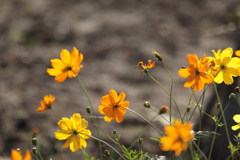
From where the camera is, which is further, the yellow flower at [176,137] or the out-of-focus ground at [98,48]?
the out-of-focus ground at [98,48]

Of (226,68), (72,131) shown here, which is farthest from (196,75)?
(72,131)

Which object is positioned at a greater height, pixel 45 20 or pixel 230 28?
pixel 230 28

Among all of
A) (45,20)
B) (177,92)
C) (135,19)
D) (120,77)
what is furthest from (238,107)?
(45,20)

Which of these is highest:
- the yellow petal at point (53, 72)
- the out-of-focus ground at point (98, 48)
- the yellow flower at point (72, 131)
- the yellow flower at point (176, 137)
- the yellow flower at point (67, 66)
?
the yellow flower at point (176, 137)

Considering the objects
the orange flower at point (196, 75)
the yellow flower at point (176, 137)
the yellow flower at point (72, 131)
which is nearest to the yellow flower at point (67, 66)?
the yellow flower at point (72, 131)

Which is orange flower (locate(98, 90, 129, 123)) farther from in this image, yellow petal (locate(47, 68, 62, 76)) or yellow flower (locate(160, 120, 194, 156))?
yellow flower (locate(160, 120, 194, 156))

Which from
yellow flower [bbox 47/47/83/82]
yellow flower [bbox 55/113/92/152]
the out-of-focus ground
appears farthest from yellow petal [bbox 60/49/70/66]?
the out-of-focus ground

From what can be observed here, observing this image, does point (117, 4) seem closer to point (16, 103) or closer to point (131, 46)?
point (131, 46)

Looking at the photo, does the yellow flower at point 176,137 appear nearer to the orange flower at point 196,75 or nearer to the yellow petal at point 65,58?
the orange flower at point 196,75
